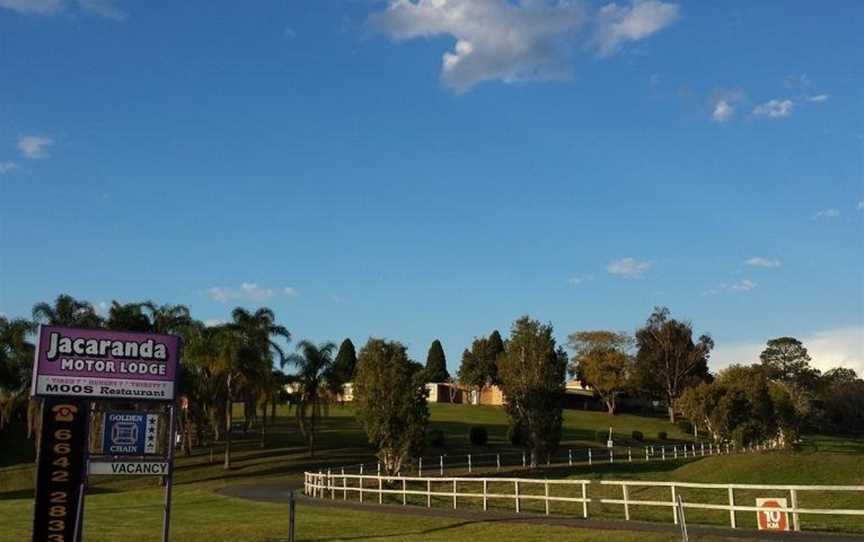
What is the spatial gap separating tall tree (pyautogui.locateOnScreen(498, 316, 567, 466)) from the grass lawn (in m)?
2.19

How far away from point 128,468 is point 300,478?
3496 cm

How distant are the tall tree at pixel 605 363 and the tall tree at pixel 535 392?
71.7m

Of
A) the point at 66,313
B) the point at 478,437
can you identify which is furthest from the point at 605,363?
the point at 66,313

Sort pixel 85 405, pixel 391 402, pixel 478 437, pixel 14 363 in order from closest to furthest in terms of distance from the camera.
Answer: pixel 85 405 → pixel 391 402 → pixel 14 363 → pixel 478 437

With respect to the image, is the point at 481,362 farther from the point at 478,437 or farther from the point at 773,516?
the point at 773,516

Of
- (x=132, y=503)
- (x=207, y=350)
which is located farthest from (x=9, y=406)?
(x=132, y=503)

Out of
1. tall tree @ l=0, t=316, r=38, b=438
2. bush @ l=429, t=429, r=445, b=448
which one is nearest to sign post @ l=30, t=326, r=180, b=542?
tall tree @ l=0, t=316, r=38, b=438

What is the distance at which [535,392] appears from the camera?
56750 millimetres

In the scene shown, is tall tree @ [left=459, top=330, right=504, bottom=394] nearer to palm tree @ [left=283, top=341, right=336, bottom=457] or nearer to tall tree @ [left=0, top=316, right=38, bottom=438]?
palm tree @ [left=283, top=341, right=336, bottom=457]

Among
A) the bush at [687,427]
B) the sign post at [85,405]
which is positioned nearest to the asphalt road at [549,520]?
the sign post at [85,405]

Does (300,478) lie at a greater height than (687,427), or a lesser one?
lesser

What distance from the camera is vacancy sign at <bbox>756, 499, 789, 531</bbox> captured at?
2018 centimetres

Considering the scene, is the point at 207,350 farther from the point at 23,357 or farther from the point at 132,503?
the point at 132,503

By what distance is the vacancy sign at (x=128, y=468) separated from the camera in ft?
63.2
